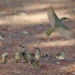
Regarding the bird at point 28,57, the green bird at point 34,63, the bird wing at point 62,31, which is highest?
the bird wing at point 62,31

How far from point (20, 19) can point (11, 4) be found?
857 millimetres

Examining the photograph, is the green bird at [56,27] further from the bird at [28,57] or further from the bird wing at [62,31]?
the bird at [28,57]

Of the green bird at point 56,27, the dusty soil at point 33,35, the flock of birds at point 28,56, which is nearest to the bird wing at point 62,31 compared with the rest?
the green bird at point 56,27

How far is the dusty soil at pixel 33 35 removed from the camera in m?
3.74

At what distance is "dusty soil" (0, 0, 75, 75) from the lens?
12.3 feet

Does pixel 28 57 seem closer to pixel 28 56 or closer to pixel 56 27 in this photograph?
pixel 28 56

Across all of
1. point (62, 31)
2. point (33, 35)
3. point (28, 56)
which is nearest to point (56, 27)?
point (62, 31)

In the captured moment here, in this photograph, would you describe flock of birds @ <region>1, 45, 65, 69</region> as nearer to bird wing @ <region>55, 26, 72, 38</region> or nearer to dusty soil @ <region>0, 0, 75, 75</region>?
dusty soil @ <region>0, 0, 75, 75</region>

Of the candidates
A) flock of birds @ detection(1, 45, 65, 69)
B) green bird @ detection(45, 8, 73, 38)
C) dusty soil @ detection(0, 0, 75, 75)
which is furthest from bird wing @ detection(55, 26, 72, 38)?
dusty soil @ detection(0, 0, 75, 75)

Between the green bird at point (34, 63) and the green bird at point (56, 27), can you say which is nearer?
the green bird at point (56, 27)

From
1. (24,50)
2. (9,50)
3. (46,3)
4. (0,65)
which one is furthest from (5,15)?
(24,50)

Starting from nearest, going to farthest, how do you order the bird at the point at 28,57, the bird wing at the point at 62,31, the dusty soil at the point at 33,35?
the bird wing at the point at 62,31 → the bird at the point at 28,57 → the dusty soil at the point at 33,35

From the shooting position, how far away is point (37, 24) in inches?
219

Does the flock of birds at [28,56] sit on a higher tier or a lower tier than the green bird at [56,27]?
lower
